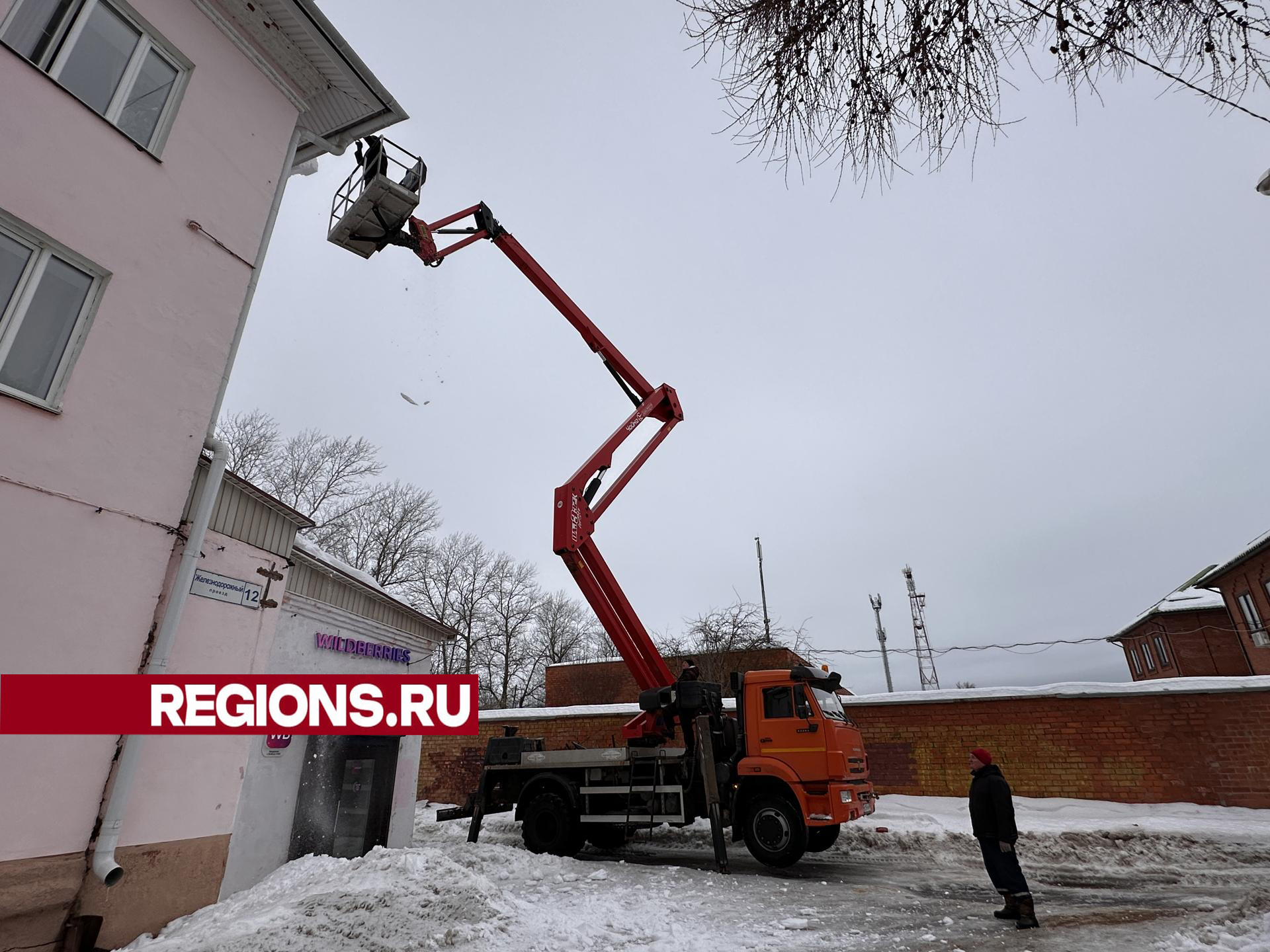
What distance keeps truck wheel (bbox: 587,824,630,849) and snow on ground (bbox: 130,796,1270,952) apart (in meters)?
0.20

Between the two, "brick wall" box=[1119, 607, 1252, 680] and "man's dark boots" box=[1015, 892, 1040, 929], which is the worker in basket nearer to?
"man's dark boots" box=[1015, 892, 1040, 929]

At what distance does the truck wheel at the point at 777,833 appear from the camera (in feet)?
28.7

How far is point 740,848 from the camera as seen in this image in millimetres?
11055

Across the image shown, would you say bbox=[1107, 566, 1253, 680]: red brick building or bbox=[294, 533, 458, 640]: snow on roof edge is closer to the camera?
bbox=[294, 533, 458, 640]: snow on roof edge

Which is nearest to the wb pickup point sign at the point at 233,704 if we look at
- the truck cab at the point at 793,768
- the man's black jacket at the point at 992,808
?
the truck cab at the point at 793,768

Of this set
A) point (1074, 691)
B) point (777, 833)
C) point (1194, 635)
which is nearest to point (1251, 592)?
point (1194, 635)

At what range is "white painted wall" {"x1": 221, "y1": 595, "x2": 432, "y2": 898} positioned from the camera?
6984 millimetres

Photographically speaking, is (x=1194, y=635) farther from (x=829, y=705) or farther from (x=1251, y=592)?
(x=829, y=705)

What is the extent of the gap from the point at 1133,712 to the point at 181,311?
640 inches

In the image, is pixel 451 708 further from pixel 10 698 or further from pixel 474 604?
pixel 474 604

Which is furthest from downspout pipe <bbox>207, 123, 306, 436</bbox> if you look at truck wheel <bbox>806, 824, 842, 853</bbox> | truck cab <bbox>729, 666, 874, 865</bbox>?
truck wheel <bbox>806, 824, 842, 853</bbox>

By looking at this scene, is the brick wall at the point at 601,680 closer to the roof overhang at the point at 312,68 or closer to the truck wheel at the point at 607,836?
the truck wheel at the point at 607,836

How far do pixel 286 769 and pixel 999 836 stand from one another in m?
8.19

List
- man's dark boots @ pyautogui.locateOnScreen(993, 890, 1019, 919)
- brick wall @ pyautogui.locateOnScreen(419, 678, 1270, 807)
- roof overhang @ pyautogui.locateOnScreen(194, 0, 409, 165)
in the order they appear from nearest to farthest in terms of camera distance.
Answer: man's dark boots @ pyautogui.locateOnScreen(993, 890, 1019, 919)
roof overhang @ pyautogui.locateOnScreen(194, 0, 409, 165)
brick wall @ pyautogui.locateOnScreen(419, 678, 1270, 807)
